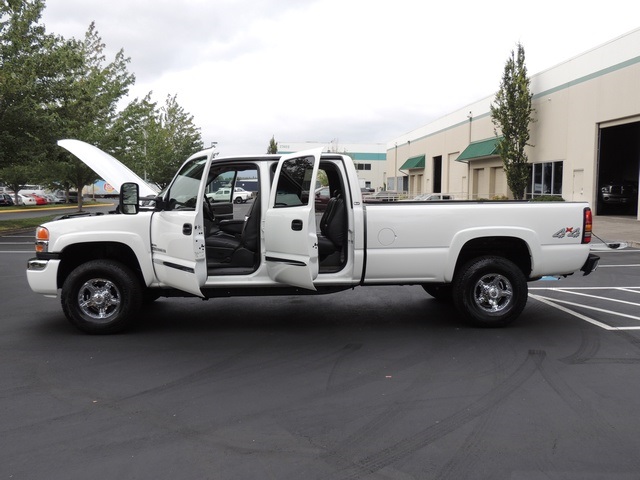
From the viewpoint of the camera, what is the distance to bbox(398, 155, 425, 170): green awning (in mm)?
51969

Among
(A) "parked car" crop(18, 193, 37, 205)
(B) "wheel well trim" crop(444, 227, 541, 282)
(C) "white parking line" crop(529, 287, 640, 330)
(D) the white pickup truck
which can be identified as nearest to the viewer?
(D) the white pickup truck

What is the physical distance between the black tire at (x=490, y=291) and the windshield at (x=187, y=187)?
3.25 meters

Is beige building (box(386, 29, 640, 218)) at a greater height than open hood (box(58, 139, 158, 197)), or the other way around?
beige building (box(386, 29, 640, 218))

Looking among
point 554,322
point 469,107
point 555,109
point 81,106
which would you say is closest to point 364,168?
point 469,107

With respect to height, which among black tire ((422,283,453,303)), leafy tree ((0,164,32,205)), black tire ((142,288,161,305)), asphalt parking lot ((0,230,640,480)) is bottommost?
asphalt parking lot ((0,230,640,480))

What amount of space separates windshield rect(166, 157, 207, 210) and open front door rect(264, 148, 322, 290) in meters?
0.82

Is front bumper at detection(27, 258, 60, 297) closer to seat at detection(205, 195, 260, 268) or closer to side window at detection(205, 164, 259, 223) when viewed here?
seat at detection(205, 195, 260, 268)

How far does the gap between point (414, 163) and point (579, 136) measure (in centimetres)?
2671

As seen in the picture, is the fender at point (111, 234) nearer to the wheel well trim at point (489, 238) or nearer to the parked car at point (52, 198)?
the wheel well trim at point (489, 238)

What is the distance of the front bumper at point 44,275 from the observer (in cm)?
682

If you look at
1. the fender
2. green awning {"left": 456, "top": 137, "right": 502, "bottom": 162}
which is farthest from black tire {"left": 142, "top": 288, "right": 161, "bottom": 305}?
green awning {"left": 456, "top": 137, "right": 502, "bottom": 162}

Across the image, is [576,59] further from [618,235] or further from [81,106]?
[81,106]

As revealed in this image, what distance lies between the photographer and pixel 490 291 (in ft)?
23.6

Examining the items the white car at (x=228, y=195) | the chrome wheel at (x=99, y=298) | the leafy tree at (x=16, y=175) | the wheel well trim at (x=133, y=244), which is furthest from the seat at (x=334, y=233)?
the leafy tree at (x=16, y=175)
